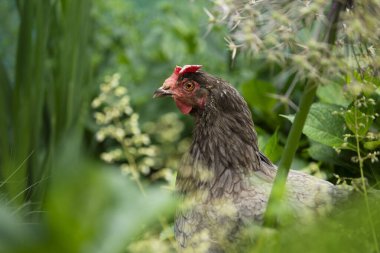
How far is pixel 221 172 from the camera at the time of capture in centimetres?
215

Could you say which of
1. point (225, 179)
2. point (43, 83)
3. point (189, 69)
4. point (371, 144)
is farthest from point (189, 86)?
point (43, 83)

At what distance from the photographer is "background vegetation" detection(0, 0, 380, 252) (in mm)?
836

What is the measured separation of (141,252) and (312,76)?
0.38m

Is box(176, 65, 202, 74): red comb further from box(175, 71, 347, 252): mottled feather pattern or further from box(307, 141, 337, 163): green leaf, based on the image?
box(307, 141, 337, 163): green leaf

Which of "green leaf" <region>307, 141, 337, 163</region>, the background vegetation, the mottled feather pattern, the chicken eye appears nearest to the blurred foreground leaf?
the background vegetation

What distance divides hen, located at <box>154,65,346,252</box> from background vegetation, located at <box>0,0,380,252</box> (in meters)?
0.09

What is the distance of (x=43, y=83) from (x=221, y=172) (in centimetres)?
102

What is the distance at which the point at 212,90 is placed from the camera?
2244mm

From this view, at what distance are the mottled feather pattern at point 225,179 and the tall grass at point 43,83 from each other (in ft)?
1.82

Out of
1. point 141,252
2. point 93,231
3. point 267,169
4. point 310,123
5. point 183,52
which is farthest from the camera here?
point 183,52

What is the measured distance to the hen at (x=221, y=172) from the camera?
1.91 m

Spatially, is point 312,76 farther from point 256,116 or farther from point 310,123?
point 256,116

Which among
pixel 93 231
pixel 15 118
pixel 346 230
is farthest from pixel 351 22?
pixel 15 118

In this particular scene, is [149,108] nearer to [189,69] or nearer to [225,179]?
[189,69]
